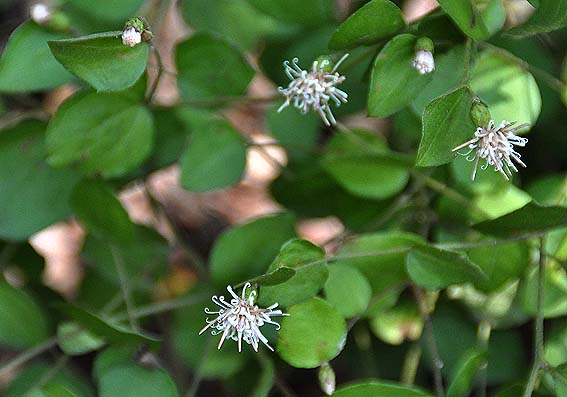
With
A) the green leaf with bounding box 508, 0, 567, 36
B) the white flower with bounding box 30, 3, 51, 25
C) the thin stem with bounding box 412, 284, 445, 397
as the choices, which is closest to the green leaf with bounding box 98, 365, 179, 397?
the thin stem with bounding box 412, 284, 445, 397

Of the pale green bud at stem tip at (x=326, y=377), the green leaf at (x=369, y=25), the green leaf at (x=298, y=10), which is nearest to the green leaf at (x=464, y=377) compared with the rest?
the pale green bud at stem tip at (x=326, y=377)

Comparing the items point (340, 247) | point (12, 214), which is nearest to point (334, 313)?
point (340, 247)

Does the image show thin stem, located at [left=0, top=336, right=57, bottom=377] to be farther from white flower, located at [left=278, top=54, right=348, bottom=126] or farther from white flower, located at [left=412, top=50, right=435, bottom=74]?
white flower, located at [left=412, top=50, right=435, bottom=74]

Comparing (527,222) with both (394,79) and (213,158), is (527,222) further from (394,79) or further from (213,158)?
(213,158)

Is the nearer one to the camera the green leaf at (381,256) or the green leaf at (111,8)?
the green leaf at (381,256)

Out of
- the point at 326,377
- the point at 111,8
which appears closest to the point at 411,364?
the point at 326,377

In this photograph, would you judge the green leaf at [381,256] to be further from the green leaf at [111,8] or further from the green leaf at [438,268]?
the green leaf at [111,8]
